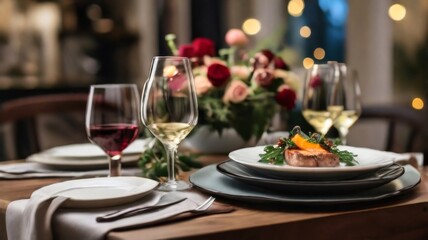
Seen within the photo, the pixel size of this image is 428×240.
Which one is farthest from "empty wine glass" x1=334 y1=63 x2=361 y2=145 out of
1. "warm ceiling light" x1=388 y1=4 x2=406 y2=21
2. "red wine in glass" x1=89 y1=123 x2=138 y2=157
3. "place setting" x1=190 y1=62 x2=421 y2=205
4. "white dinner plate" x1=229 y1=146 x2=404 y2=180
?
"warm ceiling light" x1=388 y1=4 x2=406 y2=21

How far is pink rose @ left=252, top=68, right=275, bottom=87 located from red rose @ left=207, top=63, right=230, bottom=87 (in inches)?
2.8

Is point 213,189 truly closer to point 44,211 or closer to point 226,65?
point 44,211

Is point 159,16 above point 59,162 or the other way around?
above

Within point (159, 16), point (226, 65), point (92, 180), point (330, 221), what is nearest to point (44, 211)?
point (92, 180)

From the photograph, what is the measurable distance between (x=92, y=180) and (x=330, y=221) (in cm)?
40

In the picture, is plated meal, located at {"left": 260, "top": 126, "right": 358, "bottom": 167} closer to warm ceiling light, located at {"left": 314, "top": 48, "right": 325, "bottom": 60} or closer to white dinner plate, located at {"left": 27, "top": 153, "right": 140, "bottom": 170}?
white dinner plate, located at {"left": 27, "top": 153, "right": 140, "bottom": 170}

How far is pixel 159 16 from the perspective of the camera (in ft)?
16.3

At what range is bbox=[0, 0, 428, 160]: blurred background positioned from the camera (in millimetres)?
2982

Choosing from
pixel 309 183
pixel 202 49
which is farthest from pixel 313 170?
pixel 202 49

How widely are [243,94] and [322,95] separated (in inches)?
7.1

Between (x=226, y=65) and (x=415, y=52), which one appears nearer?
(x=226, y=65)

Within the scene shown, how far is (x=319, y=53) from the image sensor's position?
369 cm

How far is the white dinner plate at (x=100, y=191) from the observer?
80cm

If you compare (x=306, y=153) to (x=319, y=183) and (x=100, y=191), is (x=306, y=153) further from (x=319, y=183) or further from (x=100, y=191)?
(x=100, y=191)
